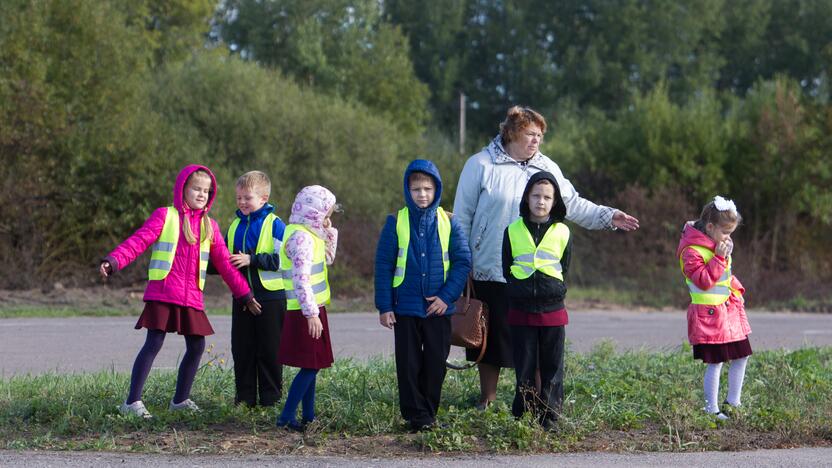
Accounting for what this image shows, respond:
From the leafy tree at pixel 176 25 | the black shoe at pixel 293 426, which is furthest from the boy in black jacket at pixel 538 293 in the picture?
the leafy tree at pixel 176 25

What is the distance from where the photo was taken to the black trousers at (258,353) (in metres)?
7.62

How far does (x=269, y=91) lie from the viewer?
24172 millimetres

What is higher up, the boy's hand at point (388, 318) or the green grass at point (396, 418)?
the boy's hand at point (388, 318)

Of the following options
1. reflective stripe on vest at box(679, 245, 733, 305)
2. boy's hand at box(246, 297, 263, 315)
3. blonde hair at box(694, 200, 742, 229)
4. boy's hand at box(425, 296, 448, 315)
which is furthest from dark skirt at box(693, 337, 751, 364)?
boy's hand at box(246, 297, 263, 315)

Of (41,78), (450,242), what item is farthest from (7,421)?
(41,78)

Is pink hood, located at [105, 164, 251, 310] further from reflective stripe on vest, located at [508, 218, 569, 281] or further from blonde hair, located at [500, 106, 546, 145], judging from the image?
blonde hair, located at [500, 106, 546, 145]

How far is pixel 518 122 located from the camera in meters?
7.37

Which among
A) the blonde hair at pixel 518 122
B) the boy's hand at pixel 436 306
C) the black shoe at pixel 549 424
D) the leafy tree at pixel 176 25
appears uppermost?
the leafy tree at pixel 176 25

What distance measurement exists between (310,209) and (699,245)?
2638 millimetres

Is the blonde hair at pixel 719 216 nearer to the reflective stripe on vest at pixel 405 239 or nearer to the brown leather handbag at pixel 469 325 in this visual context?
the brown leather handbag at pixel 469 325

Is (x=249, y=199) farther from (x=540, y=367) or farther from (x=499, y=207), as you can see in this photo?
(x=540, y=367)

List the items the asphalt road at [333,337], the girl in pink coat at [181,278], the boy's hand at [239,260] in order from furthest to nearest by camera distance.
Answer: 1. the asphalt road at [333,337]
2. the boy's hand at [239,260]
3. the girl in pink coat at [181,278]

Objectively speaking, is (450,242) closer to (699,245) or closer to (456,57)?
(699,245)

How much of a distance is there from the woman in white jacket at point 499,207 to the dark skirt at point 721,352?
39.9 inches
